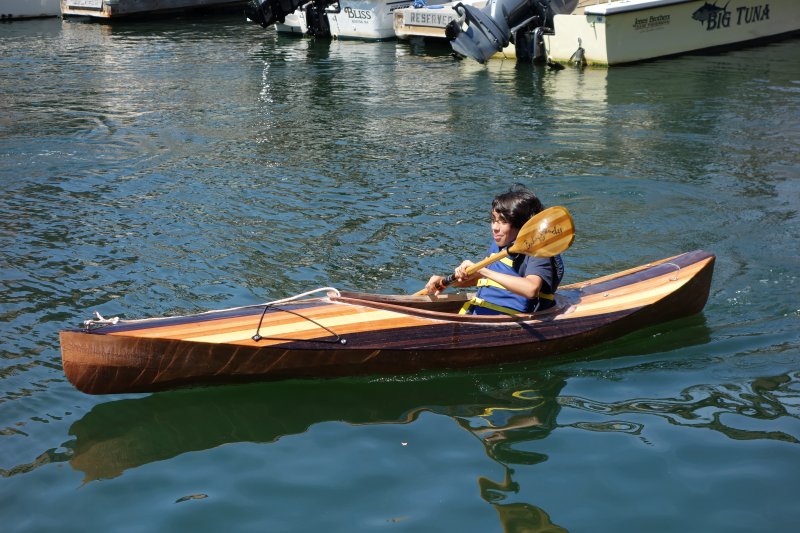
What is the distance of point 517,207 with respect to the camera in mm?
5109

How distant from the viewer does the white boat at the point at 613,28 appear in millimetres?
13641

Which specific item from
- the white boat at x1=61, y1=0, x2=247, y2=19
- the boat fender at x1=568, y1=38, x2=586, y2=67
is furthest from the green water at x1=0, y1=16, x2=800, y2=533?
the white boat at x1=61, y1=0, x2=247, y2=19

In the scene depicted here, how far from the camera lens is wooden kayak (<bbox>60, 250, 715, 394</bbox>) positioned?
15.5 ft

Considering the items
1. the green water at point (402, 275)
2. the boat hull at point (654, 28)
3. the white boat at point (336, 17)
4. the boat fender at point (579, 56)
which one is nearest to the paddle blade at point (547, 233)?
the green water at point (402, 275)

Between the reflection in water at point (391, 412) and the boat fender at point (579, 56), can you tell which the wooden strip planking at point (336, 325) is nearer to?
the reflection in water at point (391, 412)

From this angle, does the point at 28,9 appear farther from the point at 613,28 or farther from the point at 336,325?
the point at 336,325

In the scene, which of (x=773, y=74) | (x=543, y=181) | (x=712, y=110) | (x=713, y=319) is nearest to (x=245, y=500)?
(x=713, y=319)

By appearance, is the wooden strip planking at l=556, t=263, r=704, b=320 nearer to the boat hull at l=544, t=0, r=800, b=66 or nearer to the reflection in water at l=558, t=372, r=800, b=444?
the reflection in water at l=558, t=372, r=800, b=444

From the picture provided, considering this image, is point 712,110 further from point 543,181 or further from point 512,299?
point 512,299

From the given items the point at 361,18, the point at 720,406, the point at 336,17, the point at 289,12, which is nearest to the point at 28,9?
the point at 289,12

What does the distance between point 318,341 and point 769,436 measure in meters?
2.26

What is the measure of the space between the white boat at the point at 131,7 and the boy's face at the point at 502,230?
20.0 m

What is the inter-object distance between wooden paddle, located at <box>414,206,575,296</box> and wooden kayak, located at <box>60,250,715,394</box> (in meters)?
0.46

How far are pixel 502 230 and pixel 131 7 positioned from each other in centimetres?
2046
